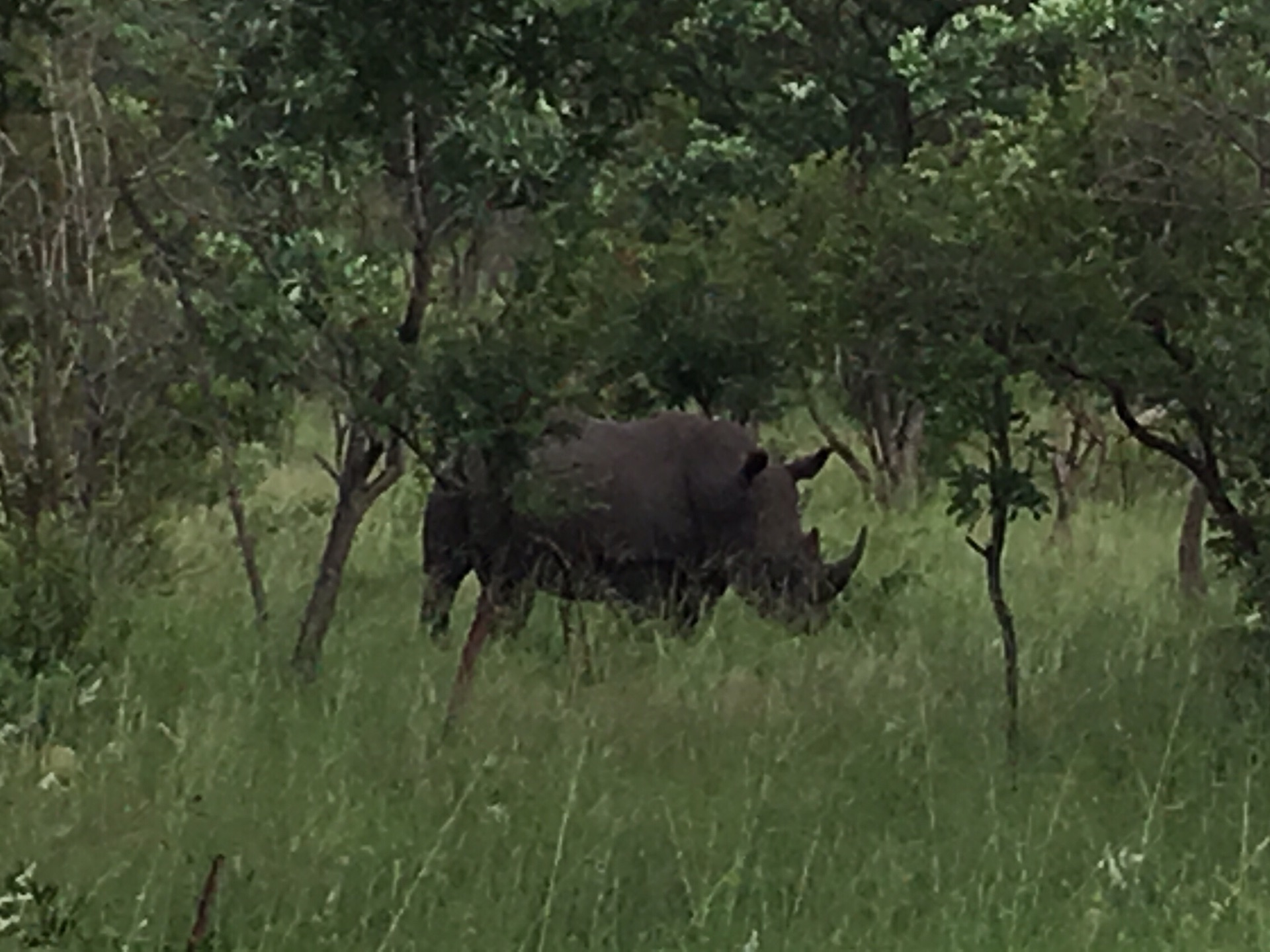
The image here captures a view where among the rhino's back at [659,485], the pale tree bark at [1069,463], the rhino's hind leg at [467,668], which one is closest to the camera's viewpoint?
the rhino's hind leg at [467,668]

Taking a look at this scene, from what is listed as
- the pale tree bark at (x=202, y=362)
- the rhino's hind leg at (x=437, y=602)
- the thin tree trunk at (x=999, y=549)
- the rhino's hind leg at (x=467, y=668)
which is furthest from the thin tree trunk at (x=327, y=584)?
the thin tree trunk at (x=999, y=549)

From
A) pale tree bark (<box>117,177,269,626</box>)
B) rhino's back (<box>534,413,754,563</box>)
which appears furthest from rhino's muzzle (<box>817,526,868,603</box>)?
pale tree bark (<box>117,177,269,626</box>)

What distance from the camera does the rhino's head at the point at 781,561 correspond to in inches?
376

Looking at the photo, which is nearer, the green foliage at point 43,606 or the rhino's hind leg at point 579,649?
the green foliage at point 43,606

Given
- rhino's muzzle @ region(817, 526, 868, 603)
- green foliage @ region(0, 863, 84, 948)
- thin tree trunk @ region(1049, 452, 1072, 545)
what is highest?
thin tree trunk @ region(1049, 452, 1072, 545)

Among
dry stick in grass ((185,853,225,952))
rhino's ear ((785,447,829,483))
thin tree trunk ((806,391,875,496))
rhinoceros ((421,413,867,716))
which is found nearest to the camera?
dry stick in grass ((185,853,225,952))

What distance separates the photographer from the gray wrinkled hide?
866 cm

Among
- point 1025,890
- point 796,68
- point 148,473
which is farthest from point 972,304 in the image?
point 796,68

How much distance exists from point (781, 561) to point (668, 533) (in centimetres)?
61

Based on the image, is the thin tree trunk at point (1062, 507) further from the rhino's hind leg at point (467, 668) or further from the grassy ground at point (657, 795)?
the rhino's hind leg at point (467, 668)

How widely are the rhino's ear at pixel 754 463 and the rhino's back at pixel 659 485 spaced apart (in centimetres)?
7

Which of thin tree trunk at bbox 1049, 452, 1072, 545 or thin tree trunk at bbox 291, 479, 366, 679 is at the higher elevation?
thin tree trunk at bbox 1049, 452, 1072, 545

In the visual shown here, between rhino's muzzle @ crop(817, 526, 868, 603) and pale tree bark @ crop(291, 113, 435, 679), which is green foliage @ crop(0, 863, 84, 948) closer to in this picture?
pale tree bark @ crop(291, 113, 435, 679)

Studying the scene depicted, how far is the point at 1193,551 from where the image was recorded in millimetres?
9664
